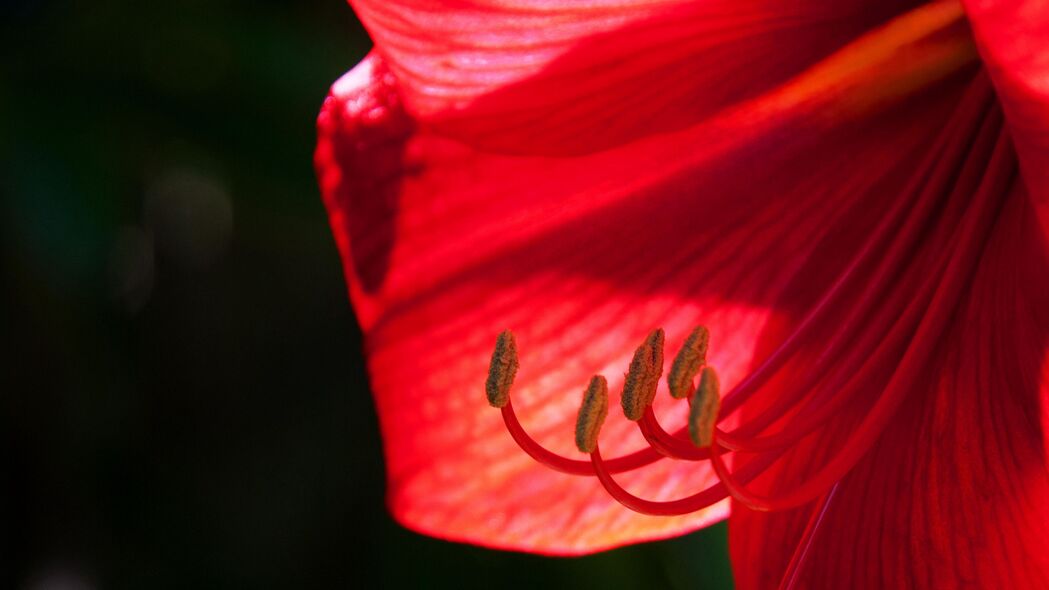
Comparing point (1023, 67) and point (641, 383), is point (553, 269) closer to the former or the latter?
point (641, 383)

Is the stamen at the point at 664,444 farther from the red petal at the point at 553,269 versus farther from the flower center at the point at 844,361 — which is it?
the red petal at the point at 553,269

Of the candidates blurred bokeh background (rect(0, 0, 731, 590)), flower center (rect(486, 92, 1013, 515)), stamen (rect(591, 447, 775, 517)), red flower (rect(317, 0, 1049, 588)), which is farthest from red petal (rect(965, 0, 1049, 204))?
blurred bokeh background (rect(0, 0, 731, 590))

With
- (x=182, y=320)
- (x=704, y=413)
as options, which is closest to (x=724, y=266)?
(x=704, y=413)

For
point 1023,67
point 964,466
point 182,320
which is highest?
point 1023,67

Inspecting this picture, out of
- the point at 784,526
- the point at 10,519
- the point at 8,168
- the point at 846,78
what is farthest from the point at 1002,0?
the point at 10,519

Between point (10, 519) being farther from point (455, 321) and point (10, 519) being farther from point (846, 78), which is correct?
point (846, 78)

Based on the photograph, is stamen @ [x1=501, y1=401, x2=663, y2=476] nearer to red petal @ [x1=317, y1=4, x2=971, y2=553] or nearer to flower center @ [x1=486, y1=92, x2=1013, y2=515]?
flower center @ [x1=486, y1=92, x2=1013, y2=515]
